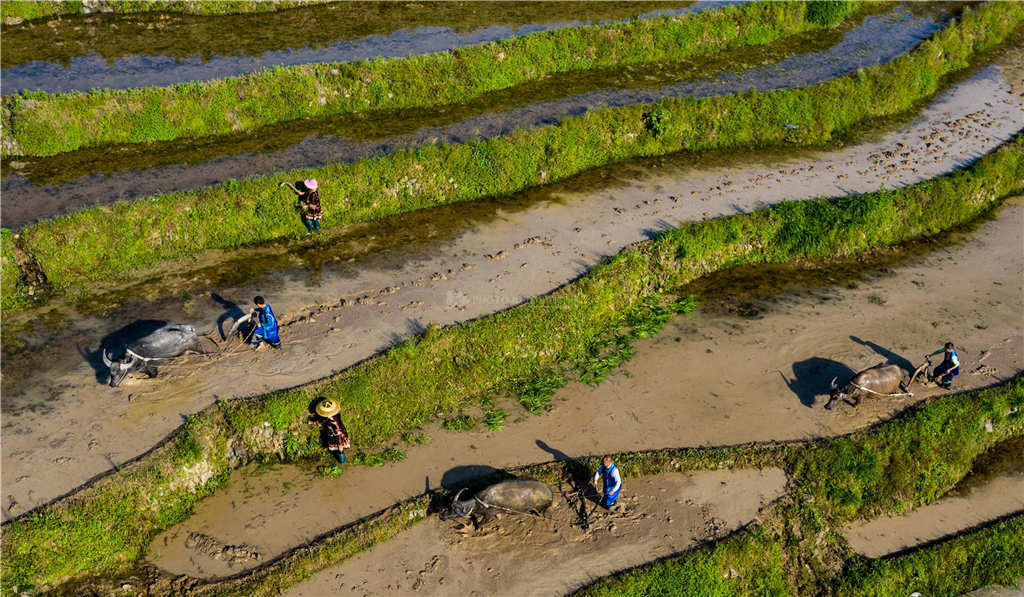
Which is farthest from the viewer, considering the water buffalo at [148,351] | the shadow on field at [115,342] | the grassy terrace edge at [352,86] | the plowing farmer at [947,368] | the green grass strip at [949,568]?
the grassy terrace edge at [352,86]

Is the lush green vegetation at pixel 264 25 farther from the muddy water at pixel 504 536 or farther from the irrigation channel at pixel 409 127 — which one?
the muddy water at pixel 504 536

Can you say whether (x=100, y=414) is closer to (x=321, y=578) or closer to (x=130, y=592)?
(x=130, y=592)

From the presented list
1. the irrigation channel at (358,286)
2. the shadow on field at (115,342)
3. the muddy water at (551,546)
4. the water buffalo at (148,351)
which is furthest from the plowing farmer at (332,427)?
the shadow on field at (115,342)

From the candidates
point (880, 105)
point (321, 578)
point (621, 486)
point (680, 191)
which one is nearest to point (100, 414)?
point (321, 578)

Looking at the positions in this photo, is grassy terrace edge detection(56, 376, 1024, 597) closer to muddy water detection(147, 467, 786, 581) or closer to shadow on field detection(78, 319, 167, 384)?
muddy water detection(147, 467, 786, 581)

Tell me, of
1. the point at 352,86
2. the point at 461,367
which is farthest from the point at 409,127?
the point at 461,367

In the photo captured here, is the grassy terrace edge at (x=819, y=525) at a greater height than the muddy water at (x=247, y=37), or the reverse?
the muddy water at (x=247, y=37)
